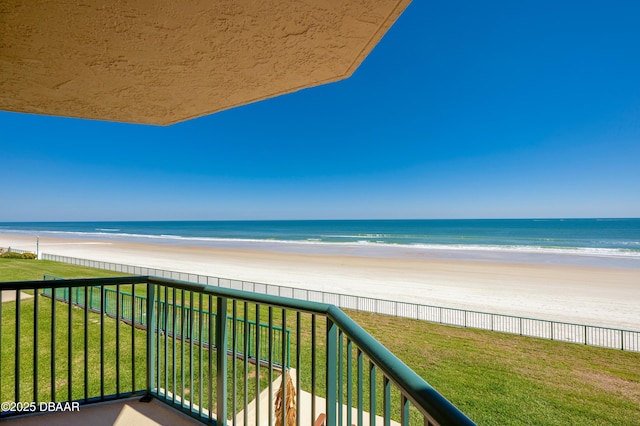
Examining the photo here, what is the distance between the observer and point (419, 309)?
11.9 meters

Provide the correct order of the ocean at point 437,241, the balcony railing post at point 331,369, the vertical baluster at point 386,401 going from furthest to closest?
the ocean at point 437,241 < the balcony railing post at point 331,369 < the vertical baluster at point 386,401

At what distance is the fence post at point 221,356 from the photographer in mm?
2309

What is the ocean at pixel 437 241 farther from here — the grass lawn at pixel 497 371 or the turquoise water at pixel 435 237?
the grass lawn at pixel 497 371

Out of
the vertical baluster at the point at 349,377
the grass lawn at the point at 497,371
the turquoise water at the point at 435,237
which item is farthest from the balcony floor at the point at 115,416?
the turquoise water at the point at 435,237

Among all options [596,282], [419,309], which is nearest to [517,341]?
[419,309]

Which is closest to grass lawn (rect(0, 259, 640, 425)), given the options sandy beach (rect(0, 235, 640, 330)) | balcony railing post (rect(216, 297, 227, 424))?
balcony railing post (rect(216, 297, 227, 424))

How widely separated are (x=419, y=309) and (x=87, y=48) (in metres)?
12.1

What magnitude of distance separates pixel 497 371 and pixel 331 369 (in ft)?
22.5

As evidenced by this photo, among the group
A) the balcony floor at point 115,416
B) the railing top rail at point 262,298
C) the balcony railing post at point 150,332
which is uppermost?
the railing top rail at point 262,298

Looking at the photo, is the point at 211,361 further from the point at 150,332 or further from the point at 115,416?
the point at 115,416

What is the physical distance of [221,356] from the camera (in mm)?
2312

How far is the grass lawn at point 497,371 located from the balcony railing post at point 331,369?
3.32 m

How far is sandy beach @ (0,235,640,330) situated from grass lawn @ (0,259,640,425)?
4146 millimetres

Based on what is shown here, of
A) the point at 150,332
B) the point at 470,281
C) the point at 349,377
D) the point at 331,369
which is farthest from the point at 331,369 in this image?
the point at 470,281
